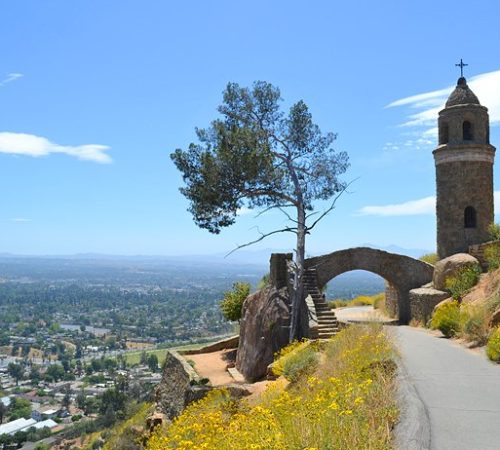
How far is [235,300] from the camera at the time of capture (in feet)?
79.9

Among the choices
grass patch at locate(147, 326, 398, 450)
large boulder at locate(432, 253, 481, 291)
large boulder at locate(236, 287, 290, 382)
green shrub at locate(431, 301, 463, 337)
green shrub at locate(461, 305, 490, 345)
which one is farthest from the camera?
large boulder at locate(432, 253, 481, 291)

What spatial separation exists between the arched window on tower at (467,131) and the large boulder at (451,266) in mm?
5232

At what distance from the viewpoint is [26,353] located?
132m

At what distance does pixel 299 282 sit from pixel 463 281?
5723 millimetres

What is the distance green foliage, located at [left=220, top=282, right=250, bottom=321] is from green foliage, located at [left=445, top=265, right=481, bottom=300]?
858 centimetres

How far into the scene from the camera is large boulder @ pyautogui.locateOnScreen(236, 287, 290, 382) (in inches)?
744

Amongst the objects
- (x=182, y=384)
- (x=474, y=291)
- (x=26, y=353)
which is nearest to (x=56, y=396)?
(x=26, y=353)

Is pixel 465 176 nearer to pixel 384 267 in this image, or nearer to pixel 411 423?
pixel 384 267

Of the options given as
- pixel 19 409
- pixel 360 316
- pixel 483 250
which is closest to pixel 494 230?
pixel 483 250

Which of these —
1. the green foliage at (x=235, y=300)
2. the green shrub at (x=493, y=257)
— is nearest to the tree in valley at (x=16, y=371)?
the green foliage at (x=235, y=300)

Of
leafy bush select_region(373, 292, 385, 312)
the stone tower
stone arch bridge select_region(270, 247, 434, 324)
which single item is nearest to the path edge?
stone arch bridge select_region(270, 247, 434, 324)

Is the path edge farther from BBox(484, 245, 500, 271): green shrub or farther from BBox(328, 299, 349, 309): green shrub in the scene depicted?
BBox(328, 299, 349, 309): green shrub

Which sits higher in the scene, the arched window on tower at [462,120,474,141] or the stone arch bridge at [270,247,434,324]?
the arched window on tower at [462,120,474,141]

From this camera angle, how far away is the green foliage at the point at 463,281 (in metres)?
19.1
